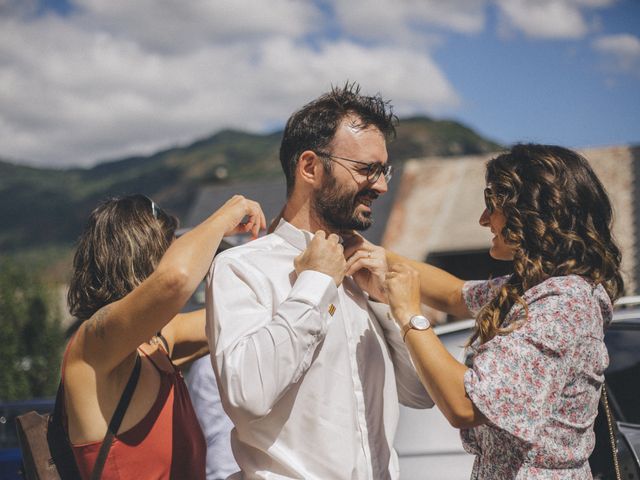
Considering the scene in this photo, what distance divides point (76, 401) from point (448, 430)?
5.39 ft

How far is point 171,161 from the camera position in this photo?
549 feet

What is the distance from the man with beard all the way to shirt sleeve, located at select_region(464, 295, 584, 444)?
0.39 meters

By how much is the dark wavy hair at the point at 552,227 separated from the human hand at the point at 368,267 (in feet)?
1.16

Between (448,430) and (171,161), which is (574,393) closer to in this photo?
(448,430)

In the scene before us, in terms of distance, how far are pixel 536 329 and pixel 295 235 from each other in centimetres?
83

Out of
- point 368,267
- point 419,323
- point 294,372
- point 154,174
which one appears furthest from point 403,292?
point 154,174

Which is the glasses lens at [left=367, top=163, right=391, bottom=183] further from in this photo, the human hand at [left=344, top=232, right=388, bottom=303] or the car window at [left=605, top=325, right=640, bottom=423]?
the car window at [left=605, top=325, right=640, bottom=423]

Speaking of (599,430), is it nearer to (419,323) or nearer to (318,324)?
(419,323)

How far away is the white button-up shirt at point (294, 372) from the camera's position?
1666mm

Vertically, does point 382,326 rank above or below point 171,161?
above

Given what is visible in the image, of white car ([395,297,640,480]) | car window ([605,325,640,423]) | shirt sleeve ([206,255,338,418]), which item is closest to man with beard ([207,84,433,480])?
shirt sleeve ([206,255,338,418])

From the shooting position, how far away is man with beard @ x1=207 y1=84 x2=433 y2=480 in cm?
170

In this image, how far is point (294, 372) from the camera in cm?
170

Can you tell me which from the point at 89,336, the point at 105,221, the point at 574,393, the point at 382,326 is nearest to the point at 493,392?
the point at 574,393
